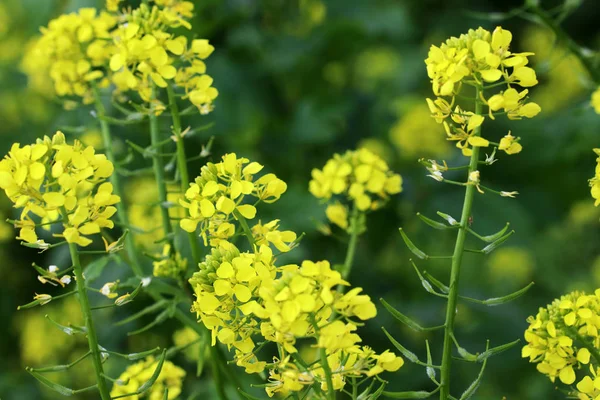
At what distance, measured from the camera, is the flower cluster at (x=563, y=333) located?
98 centimetres

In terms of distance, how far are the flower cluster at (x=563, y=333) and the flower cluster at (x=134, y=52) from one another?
581mm

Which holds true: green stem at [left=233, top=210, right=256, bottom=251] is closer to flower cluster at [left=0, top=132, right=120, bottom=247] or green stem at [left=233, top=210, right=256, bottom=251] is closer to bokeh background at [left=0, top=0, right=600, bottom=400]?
flower cluster at [left=0, top=132, right=120, bottom=247]

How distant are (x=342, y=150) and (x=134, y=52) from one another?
1.36 metres

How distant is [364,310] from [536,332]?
288mm

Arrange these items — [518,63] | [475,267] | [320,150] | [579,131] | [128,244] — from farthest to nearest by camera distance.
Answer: [475,267] < [320,150] < [579,131] < [128,244] < [518,63]

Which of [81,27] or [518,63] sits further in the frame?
[81,27]

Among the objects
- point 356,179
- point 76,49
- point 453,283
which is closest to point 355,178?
point 356,179

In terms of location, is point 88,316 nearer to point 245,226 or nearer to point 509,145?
point 245,226

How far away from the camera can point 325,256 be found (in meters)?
2.16

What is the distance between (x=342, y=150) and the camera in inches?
97.7

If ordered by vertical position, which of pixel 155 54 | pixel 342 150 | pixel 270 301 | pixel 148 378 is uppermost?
pixel 155 54

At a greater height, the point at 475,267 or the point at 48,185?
the point at 48,185

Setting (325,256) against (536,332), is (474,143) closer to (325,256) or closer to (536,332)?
(536,332)

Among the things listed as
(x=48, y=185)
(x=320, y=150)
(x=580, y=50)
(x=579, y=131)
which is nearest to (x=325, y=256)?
(x=320, y=150)
